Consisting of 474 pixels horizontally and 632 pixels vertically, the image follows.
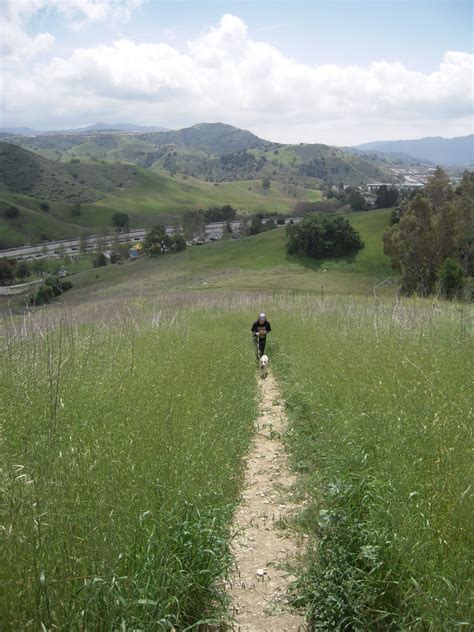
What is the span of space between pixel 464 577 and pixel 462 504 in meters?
0.75

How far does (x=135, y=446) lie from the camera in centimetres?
584

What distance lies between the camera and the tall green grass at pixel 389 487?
4059 millimetres

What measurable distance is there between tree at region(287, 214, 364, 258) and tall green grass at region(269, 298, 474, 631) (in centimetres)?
6246

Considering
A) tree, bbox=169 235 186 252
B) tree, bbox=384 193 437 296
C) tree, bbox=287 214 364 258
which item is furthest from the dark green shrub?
tree, bbox=169 235 186 252

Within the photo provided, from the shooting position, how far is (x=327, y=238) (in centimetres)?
7200

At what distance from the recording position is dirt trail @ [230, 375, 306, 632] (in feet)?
15.1

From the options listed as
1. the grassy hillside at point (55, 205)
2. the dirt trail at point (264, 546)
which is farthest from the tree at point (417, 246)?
the grassy hillside at point (55, 205)

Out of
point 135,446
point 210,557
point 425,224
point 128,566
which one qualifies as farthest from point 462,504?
point 425,224

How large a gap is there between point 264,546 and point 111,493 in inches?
84.7

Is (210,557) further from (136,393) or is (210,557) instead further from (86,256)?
(86,256)

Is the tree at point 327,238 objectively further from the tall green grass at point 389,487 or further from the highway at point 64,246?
the tall green grass at point 389,487

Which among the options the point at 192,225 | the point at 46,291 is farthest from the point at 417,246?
the point at 192,225

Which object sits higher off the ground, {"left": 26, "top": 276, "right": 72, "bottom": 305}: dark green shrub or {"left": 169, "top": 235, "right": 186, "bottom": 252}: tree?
{"left": 26, "top": 276, "right": 72, "bottom": 305}: dark green shrub

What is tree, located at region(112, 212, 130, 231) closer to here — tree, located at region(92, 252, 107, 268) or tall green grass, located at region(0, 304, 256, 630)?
tree, located at region(92, 252, 107, 268)
